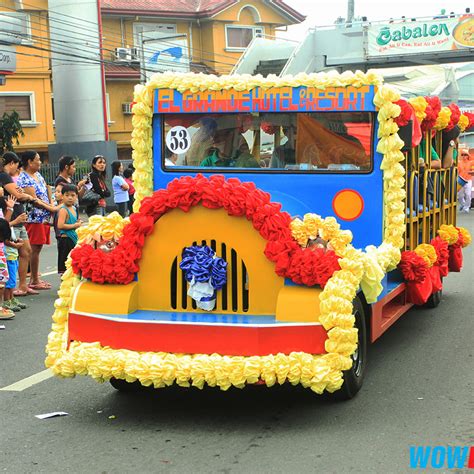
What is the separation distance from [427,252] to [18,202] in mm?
5062

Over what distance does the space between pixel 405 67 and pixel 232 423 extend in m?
31.2

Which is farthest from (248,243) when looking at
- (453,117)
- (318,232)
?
(453,117)

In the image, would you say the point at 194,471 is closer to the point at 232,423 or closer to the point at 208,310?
the point at 232,423

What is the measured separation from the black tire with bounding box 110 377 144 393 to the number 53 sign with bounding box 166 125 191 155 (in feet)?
6.92

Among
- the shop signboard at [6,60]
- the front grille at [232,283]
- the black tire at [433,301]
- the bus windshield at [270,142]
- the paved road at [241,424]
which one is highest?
the shop signboard at [6,60]

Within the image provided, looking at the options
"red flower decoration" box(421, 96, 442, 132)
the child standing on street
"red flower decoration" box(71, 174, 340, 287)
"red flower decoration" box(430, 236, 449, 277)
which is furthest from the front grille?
the child standing on street

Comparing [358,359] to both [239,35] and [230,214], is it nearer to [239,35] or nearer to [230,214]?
[230,214]

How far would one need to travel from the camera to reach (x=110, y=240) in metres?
6.10

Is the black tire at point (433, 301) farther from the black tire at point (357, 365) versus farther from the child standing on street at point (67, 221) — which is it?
the child standing on street at point (67, 221)

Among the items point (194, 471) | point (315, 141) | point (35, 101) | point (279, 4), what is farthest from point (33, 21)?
point (194, 471)

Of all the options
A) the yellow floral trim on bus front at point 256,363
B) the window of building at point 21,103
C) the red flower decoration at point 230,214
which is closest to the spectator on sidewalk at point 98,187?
the red flower decoration at point 230,214

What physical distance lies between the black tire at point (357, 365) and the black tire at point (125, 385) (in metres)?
1.40

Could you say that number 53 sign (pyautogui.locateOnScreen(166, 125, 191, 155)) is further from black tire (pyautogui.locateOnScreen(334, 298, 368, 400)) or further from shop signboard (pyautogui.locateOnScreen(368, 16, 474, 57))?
shop signboard (pyautogui.locateOnScreen(368, 16, 474, 57))

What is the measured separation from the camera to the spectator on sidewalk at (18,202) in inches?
410
